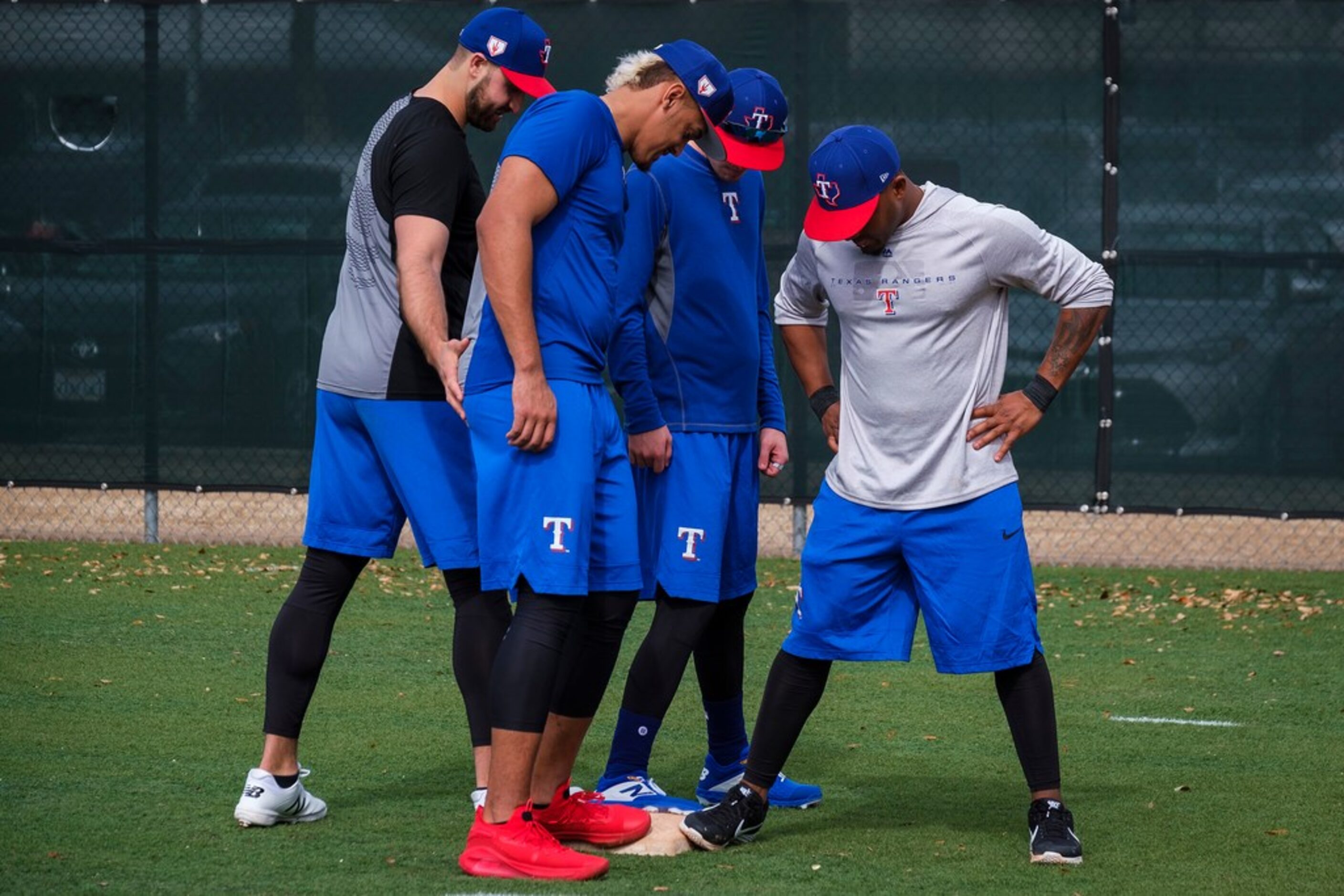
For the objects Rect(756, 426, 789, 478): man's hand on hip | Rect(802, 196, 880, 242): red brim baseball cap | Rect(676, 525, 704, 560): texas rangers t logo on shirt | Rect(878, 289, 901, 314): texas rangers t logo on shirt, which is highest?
Rect(802, 196, 880, 242): red brim baseball cap

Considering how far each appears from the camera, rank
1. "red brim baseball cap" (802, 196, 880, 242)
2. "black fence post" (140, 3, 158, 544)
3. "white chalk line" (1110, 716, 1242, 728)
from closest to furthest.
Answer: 1. "red brim baseball cap" (802, 196, 880, 242)
2. "white chalk line" (1110, 716, 1242, 728)
3. "black fence post" (140, 3, 158, 544)

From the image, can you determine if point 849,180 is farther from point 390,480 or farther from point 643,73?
point 390,480

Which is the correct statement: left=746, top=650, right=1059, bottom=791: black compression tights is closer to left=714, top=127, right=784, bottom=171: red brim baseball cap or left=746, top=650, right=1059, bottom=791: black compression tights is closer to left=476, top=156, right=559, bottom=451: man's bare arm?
left=476, top=156, right=559, bottom=451: man's bare arm

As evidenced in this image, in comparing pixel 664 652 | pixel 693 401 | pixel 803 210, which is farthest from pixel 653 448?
pixel 803 210

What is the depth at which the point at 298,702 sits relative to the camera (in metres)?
4.87

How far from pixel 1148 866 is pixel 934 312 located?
57.5 inches

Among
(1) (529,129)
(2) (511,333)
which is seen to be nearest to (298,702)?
(2) (511,333)

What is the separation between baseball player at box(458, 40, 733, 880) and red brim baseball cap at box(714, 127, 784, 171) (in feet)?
1.21

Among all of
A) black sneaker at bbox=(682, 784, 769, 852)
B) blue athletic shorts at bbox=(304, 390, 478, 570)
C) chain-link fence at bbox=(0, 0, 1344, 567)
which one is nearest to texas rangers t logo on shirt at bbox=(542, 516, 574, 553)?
blue athletic shorts at bbox=(304, 390, 478, 570)

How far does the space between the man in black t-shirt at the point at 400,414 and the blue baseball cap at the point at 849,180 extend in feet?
2.43

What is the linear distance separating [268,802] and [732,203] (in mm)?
2002

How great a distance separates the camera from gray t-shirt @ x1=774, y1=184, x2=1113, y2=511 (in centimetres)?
462

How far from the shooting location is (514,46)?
4680 millimetres

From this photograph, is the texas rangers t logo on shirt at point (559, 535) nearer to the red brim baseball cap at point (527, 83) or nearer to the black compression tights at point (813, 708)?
the black compression tights at point (813, 708)
